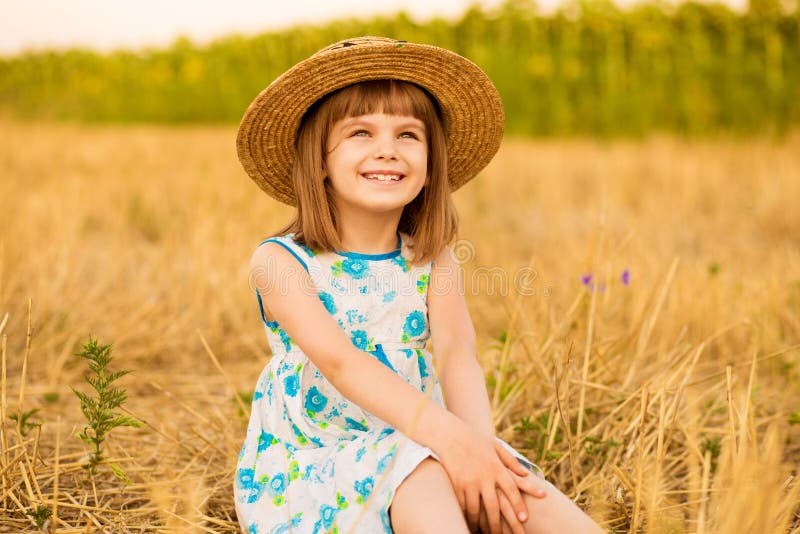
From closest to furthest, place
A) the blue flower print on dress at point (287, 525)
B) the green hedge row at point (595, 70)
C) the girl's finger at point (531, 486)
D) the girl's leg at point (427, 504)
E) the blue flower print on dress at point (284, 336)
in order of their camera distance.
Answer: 1. the girl's leg at point (427, 504)
2. the girl's finger at point (531, 486)
3. the blue flower print on dress at point (287, 525)
4. the blue flower print on dress at point (284, 336)
5. the green hedge row at point (595, 70)

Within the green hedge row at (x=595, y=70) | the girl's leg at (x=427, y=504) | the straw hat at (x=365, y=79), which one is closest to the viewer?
the girl's leg at (x=427, y=504)

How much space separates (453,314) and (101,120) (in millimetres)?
15155

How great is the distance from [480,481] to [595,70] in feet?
37.0

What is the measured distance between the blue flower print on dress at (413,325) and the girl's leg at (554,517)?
525 millimetres

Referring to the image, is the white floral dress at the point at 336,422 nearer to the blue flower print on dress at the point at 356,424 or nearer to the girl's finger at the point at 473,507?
the blue flower print on dress at the point at 356,424

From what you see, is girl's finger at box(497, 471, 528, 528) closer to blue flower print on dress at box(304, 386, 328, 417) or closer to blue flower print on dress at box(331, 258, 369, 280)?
blue flower print on dress at box(304, 386, 328, 417)

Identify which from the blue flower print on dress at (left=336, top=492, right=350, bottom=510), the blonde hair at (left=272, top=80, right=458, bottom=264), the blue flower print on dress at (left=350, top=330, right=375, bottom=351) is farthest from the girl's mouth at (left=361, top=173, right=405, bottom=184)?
the blue flower print on dress at (left=336, top=492, right=350, bottom=510)

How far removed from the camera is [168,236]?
465cm

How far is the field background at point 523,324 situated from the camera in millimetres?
1861

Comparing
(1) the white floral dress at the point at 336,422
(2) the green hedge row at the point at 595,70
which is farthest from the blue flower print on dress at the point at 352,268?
(2) the green hedge row at the point at 595,70

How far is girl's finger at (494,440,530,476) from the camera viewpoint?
5.27 feet

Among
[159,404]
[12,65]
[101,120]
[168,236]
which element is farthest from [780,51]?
[12,65]

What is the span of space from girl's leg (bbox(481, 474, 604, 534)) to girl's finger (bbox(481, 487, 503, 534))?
0.10 ft

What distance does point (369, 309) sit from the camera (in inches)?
75.4
